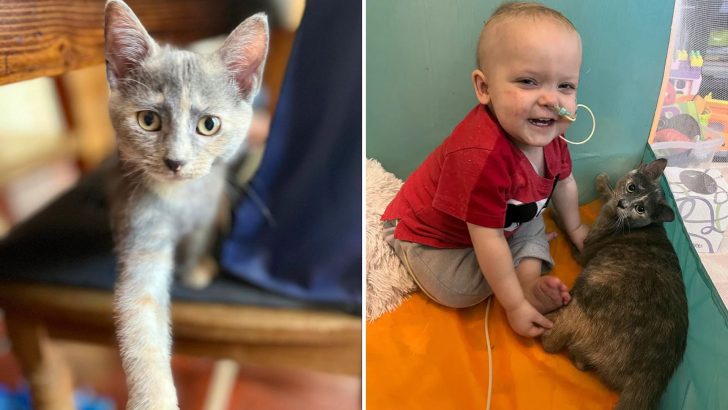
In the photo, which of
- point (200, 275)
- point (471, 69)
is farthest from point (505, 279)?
point (200, 275)

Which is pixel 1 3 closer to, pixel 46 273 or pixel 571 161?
pixel 46 273

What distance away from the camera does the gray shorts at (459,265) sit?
0.78 meters

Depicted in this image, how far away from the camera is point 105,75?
0.51 metres

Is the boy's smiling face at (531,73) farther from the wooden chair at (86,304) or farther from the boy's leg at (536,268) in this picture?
the wooden chair at (86,304)

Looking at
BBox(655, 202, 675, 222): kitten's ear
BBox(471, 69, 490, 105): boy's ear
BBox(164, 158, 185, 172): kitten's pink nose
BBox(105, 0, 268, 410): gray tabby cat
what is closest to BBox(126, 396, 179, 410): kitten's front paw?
BBox(105, 0, 268, 410): gray tabby cat

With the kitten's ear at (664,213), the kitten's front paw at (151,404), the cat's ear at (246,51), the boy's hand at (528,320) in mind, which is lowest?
the boy's hand at (528,320)

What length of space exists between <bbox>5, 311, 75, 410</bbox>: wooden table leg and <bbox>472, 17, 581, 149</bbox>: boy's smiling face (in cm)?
55

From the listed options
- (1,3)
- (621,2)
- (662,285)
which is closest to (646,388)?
(662,285)

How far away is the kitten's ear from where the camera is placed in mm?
757

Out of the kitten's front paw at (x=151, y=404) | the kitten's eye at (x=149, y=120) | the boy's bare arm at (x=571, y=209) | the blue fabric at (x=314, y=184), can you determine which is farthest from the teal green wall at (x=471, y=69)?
the kitten's front paw at (x=151, y=404)

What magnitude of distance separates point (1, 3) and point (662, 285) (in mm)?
779

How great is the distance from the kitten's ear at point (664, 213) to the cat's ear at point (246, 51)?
56cm

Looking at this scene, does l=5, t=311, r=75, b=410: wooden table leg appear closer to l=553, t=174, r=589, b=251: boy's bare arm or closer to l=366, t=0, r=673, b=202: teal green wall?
l=366, t=0, r=673, b=202: teal green wall

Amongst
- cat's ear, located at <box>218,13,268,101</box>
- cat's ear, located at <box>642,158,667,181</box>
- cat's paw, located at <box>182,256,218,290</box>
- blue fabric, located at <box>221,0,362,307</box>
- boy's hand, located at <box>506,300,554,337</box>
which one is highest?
cat's ear, located at <box>218,13,268,101</box>
